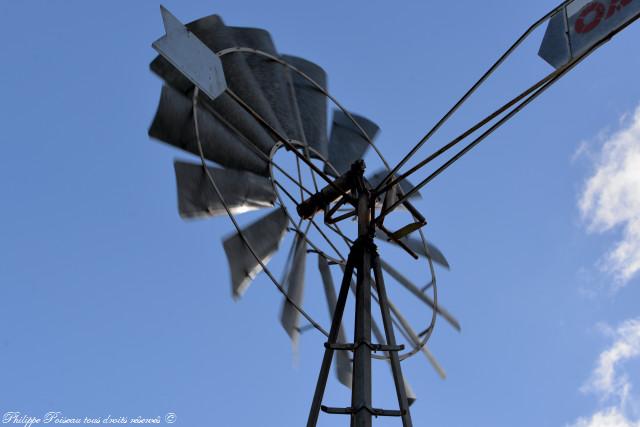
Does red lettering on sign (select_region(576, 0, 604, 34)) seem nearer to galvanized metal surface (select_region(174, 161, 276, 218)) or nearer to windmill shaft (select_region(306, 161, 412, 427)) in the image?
windmill shaft (select_region(306, 161, 412, 427))

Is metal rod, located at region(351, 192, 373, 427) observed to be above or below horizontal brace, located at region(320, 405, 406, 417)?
above

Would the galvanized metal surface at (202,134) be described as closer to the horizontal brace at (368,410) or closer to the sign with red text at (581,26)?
the horizontal brace at (368,410)

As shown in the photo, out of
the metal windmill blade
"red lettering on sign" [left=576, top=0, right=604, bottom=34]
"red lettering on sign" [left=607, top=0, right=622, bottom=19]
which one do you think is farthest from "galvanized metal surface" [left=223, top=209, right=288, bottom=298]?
"red lettering on sign" [left=607, top=0, right=622, bottom=19]

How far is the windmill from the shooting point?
531 cm

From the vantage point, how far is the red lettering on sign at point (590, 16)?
5035 mm

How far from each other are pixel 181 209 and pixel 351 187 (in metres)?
1.60

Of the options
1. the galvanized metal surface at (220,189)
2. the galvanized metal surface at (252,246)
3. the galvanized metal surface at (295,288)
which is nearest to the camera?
the galvanized metal surface at (220,189)

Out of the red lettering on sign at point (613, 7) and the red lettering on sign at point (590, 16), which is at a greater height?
the red lettering on sign at point (590, 16)

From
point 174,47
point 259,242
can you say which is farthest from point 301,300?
point 174,47

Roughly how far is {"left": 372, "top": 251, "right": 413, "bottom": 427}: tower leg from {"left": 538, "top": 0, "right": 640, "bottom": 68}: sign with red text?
83.6 inches

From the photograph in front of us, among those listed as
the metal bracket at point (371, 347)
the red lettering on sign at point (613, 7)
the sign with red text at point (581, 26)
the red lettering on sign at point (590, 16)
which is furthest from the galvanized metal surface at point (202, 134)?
the red lettering on sign at point (613, 7)

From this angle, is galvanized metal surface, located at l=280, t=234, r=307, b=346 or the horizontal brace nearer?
the horizontal brace

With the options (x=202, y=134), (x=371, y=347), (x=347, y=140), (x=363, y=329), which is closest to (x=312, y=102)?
(x=347, y=140)

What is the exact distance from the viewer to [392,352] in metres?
5.56
